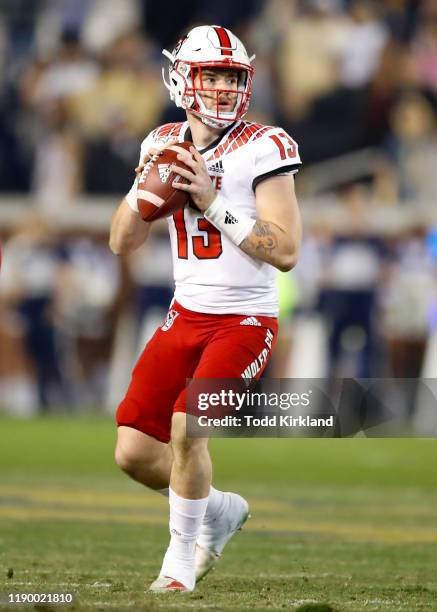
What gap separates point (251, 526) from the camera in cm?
693

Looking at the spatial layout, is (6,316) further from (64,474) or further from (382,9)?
(382,9)

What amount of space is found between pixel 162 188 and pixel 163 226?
27.9 ft

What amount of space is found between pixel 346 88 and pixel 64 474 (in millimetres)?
6740

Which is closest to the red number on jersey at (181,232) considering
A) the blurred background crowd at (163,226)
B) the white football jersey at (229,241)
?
the white football jersey at (229,241)

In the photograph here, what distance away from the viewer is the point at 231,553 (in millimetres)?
5863

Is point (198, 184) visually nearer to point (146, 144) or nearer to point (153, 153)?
point (153, 153)

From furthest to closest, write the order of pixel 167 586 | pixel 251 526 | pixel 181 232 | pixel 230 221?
pixel 251 526 < pixel 181 232 < pixel 230 221 < pixel 167 586

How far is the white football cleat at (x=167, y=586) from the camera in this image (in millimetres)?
4344

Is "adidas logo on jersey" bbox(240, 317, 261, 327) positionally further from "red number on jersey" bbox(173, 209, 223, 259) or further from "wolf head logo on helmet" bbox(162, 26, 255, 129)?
"wolf head logo on helmet" bbox(162, 26, 255, 129)

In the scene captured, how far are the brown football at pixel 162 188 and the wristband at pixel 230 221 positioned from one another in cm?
13

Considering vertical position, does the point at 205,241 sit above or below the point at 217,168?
below

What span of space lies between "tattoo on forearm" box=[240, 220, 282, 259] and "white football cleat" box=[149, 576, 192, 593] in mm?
1118

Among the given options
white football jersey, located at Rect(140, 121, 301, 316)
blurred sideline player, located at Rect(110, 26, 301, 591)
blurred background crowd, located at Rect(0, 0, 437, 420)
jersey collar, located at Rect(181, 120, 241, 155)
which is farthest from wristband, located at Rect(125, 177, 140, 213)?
blurred background crowd, located at Rect(0, 0, 437, 420)

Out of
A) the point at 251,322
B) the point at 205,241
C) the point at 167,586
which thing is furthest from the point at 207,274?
the point at 167,586
